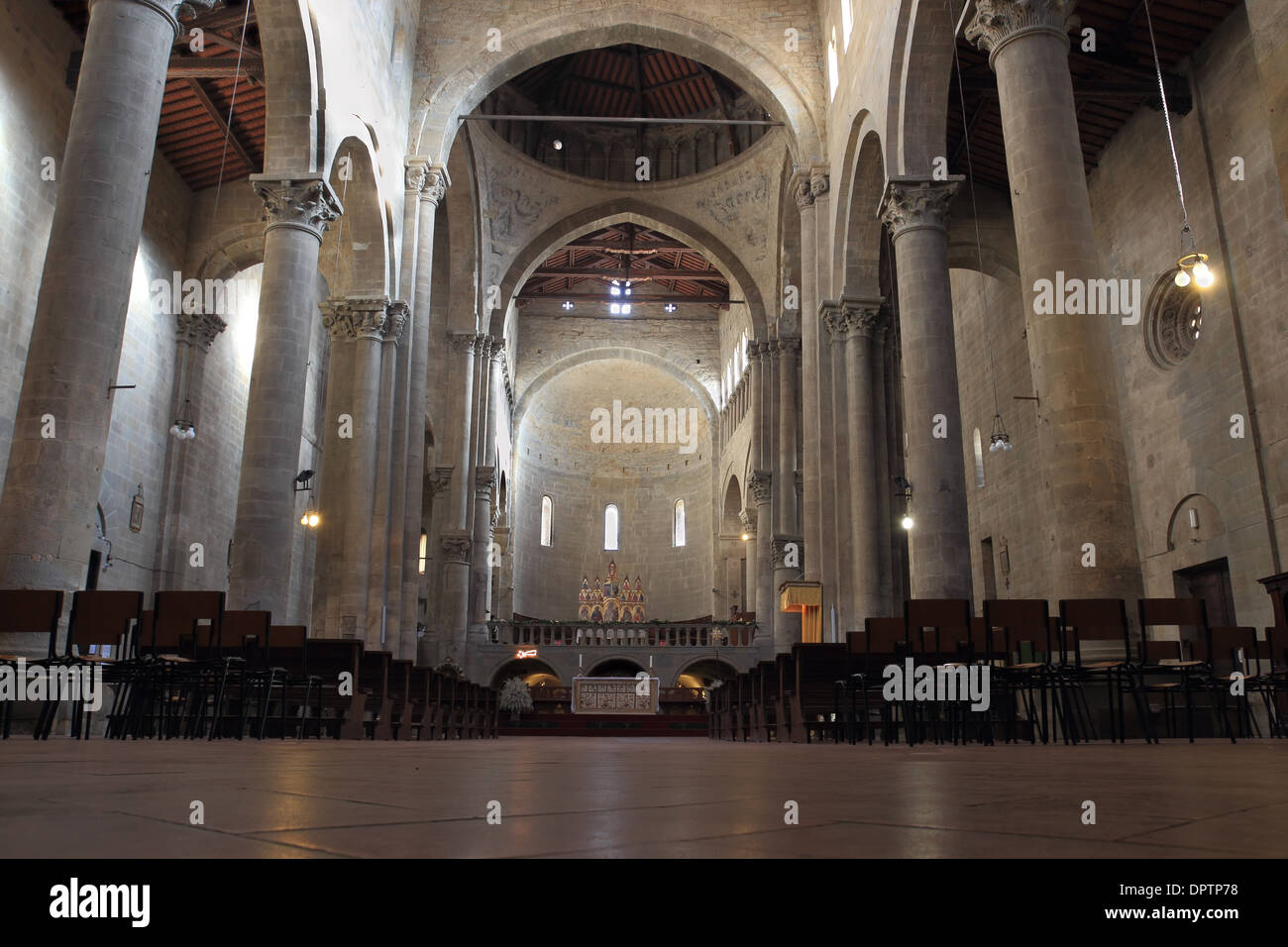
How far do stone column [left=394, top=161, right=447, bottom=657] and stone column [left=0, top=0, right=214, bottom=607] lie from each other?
893cm

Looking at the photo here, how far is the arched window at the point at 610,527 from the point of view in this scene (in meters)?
39.2

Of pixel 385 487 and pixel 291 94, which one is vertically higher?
pixel 291 94

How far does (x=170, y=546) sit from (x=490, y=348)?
10428 millimetres

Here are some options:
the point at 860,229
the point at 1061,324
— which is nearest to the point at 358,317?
the point at 860,229

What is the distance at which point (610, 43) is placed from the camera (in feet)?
66.2

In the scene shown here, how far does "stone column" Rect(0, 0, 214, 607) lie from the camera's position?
7.62m

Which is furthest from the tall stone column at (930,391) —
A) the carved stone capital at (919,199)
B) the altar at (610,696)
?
the altar at (610,696)

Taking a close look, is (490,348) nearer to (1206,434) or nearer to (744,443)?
(744,443)

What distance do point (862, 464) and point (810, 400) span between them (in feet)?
8.17

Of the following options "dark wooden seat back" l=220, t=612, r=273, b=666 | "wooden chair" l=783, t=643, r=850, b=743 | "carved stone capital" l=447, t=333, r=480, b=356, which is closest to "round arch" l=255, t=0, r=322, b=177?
"dark wooden seat back" l=220, t=612, r=273, b=666

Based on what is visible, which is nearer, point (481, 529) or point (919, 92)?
point (919, 92)

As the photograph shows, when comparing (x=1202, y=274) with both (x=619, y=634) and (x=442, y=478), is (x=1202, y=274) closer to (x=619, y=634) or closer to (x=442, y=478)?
(x=442, y=478)

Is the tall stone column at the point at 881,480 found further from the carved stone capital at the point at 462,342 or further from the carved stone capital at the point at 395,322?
the carved stone capital at the point at 462,342
